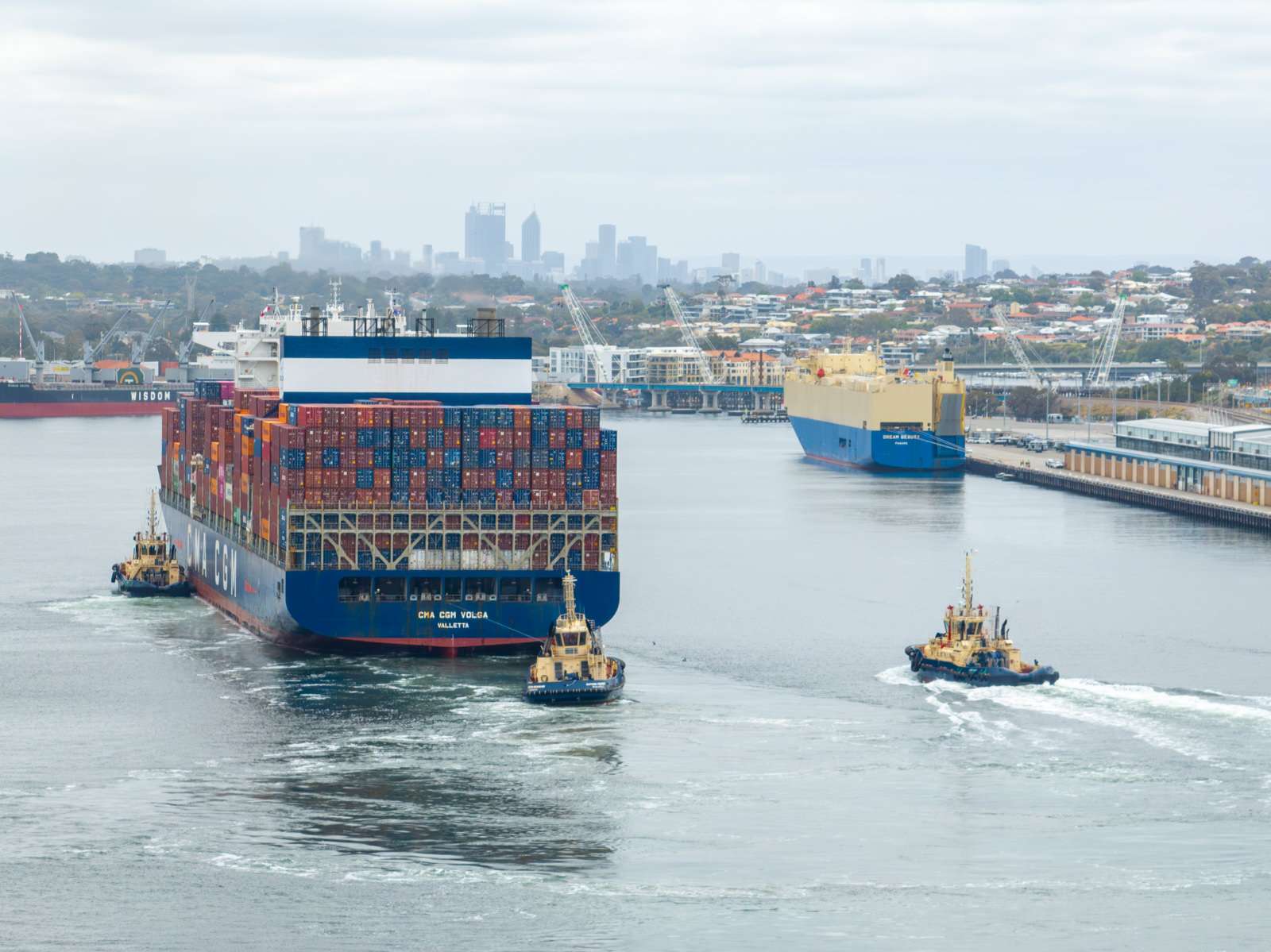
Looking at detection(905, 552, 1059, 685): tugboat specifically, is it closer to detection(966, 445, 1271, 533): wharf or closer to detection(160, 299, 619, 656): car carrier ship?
detection(160, 299, 619, 656): car carrier ship

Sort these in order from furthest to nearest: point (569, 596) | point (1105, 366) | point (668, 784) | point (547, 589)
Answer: point (1105, 366) → point (547, 589) → point (569, 596) → point (668, 784)

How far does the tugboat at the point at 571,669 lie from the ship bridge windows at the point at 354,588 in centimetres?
497

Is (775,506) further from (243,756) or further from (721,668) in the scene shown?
(243,756)

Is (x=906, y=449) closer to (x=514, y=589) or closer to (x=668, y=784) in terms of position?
(x=514, y=589)

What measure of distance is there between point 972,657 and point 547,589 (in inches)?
367

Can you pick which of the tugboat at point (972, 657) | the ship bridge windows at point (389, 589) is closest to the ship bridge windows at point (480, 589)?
the ship bridge windows at point (389, 589)

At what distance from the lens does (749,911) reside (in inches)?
1288

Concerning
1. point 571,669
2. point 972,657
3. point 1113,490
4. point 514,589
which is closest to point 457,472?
point 514,589

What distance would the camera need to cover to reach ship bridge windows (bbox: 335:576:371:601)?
4966cm

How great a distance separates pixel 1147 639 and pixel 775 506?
37866mm

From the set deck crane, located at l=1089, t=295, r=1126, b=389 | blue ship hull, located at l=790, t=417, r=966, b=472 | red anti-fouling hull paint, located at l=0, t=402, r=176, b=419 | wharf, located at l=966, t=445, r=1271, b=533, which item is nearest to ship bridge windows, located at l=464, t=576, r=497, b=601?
wharf, located at l=966, t=445, r=1271, b=533

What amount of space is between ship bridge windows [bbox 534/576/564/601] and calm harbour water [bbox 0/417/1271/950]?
1661mm

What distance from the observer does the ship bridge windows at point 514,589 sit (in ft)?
163

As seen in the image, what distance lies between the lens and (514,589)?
163 ft
